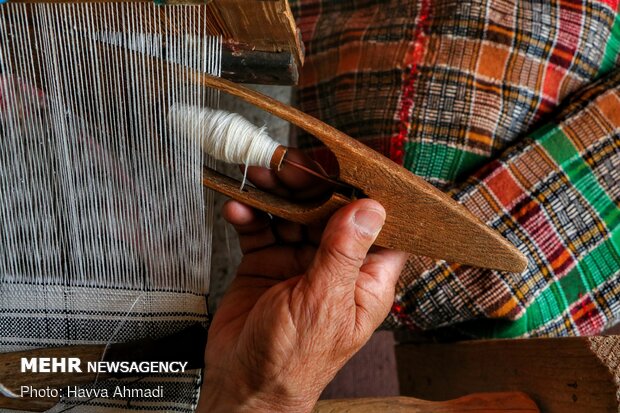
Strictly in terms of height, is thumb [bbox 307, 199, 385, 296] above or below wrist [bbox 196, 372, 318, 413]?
above

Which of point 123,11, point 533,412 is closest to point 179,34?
point 123,11

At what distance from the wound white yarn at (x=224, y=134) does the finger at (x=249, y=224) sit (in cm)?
12

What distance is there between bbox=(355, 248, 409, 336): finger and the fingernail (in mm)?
163

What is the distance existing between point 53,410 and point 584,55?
3.85 feet

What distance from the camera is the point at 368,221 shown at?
2.58ft

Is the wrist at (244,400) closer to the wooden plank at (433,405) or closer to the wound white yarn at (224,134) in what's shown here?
the wooden plank at (433,405)

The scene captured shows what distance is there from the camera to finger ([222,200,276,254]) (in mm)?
934

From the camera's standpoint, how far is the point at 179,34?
2.61 feet

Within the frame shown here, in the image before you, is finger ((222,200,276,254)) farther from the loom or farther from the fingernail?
the fingernail

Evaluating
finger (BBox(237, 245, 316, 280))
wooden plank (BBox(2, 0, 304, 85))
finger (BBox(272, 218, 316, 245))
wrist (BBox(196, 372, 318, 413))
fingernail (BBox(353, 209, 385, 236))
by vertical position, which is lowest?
wrist (BBox(196, 372, 318, 413))

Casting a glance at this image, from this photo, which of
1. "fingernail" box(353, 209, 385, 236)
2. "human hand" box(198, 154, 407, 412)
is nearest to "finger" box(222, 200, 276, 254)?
"human hand" box(198, 154, 407, 412)

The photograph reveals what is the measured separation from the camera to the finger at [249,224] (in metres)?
0.93

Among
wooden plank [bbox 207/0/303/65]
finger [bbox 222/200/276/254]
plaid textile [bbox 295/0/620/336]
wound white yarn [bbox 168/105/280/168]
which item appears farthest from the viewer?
plaid textile [bbox 295/0/620/336]

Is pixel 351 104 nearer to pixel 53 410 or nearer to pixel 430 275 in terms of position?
pixel 430 275
